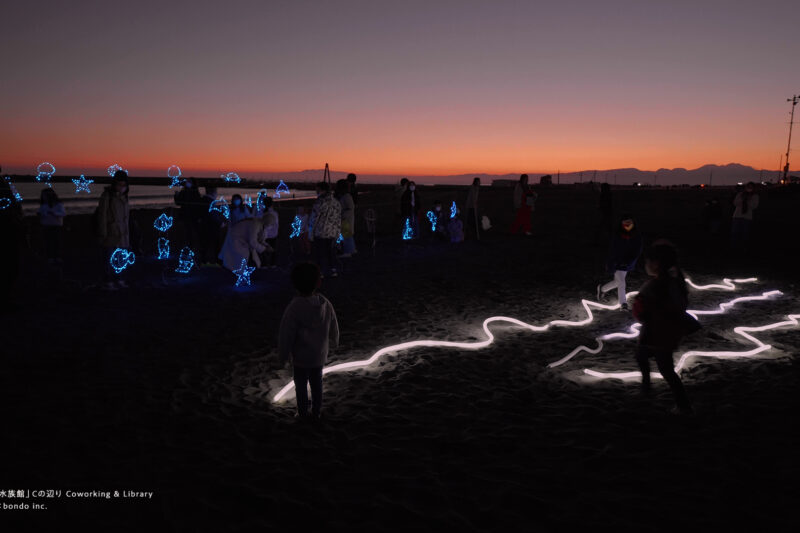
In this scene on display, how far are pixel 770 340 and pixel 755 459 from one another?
4.11m

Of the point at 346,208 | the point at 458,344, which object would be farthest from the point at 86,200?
the point at 458,344

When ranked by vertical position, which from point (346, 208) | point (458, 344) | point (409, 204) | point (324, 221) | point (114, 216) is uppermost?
point (409, 204)

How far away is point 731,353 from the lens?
6.52m

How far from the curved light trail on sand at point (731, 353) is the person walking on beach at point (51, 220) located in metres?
12.0

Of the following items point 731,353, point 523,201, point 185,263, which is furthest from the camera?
point 523,201

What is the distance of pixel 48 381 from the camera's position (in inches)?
211

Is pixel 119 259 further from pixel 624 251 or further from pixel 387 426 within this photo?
pixel 624 251

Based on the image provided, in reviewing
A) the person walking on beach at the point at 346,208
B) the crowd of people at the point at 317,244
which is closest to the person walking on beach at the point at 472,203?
the crowd of people at the point at 317,244

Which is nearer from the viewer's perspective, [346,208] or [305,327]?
[305,327]

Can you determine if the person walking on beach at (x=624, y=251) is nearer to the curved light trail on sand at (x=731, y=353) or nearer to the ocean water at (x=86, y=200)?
the curved light trail on sand at (x=731, y=353)

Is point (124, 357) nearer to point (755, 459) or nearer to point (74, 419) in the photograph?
point (74, 419)

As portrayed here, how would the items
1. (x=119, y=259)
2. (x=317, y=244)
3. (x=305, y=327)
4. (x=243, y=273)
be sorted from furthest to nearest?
(x=317, y=244), (x=243, y=273), (x=119, y=259), (x=305, y=327)

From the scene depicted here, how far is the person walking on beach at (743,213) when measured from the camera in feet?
46.5

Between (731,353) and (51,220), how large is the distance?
13847 mm
